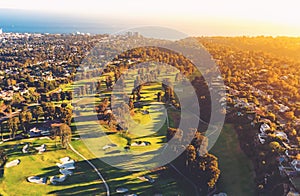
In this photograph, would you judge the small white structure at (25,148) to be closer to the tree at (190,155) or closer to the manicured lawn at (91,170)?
the manicured lawn at (91,170)

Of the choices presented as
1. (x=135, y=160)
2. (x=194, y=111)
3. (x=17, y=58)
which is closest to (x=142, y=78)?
(x=194, y=111)

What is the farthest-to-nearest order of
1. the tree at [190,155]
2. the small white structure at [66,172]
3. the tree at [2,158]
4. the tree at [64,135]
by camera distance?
the tree at [64,135]
the tree at [2,158]
the small white structure at [66,172]
the tree at [190,155]

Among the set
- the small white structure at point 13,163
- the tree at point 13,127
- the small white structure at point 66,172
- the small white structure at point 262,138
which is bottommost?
the small white structure at point 66,172

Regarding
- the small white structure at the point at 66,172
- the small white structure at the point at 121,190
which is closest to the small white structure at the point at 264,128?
the small white structure at the point at 121,190

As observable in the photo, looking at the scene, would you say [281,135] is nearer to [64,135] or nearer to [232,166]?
[232,166]

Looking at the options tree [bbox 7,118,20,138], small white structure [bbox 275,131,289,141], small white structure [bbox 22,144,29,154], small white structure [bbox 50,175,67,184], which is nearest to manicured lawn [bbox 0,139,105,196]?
small white structure [bbox 22,144,29,154]

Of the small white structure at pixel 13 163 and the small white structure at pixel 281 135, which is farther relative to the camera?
the small white structure at pixel 281 135

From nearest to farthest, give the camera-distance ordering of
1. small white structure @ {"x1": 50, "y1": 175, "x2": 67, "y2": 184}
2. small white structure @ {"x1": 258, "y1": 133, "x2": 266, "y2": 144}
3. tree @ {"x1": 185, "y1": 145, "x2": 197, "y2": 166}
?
1. small white structure @ {"x1": 50, "y1": 175, "x2": 67, "y2": 184}
2. tree @ {"x1": 185, "y1": 145, "x2": 197, "y2": 166}
3. small white structure @ {"x1": 258, "y1": 133, "x2": 266, "y2": 144}

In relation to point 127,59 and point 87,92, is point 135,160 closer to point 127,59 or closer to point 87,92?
point 87,92

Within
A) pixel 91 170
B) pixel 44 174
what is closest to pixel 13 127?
pixel 44 174

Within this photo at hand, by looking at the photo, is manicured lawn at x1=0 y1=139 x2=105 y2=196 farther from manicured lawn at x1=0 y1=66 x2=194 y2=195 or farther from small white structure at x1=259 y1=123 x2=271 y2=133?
small white structure at x1=259 y1=123 x2=271 y2=133
